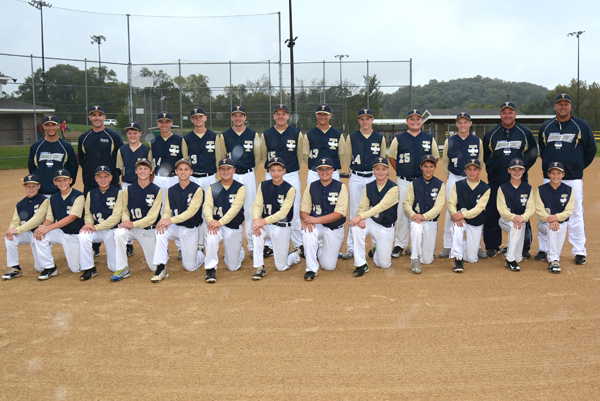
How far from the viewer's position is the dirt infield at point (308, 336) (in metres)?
3.27

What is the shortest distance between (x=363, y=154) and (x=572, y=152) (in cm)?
296

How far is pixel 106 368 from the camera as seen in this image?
3.55m

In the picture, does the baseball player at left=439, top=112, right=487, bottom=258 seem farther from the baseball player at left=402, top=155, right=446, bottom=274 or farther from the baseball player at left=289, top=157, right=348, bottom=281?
the baseball player at left=289, top=157, right=348, bottom=281

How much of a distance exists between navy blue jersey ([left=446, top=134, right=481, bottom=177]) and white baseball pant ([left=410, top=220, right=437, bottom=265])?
1.10m

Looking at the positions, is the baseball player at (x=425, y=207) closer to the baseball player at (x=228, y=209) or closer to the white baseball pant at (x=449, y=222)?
the white baseball pant at (x=449, y=222)

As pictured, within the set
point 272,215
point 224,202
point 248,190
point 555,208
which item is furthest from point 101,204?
point 555,208

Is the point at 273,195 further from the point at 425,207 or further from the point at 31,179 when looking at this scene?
the point at 31,179

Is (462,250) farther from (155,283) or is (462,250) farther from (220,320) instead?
(155,283)

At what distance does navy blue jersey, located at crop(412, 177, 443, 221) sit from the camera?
20.8 feet

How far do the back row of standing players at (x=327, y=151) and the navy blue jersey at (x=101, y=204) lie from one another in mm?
766

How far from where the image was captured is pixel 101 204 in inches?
245

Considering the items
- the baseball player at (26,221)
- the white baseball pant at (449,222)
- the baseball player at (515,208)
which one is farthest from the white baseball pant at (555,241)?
the baseball player at (26,221)

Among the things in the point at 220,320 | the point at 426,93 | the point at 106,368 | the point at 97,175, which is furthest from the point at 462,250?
the point at 426,93

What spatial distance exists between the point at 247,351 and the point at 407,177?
13.5ft
